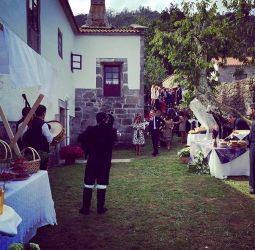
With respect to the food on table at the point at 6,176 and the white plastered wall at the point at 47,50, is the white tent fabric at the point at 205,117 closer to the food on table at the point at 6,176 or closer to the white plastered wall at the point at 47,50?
the white plastered wall at the point at 47,50

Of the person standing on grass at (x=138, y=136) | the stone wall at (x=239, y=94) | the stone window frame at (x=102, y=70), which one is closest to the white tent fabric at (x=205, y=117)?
the person standing on grass at (x=138, y=136)

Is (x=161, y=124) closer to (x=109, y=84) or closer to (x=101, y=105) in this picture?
(x=101, y=105)

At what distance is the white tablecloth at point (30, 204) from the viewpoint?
12.6 feet

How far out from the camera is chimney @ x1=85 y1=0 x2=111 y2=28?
23.1 meters

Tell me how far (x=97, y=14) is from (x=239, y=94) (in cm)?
1034

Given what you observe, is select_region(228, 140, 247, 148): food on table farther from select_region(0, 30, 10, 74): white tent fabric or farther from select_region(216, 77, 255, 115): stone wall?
select_region(216, 77, 255, 115): stone wall

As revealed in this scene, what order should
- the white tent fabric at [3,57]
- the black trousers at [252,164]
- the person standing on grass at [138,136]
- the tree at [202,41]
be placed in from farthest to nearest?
the tree at [202,41]
the person standing on grass at [138,136]
the black trousers at [252,164]
the white tent fabric at [3,57]

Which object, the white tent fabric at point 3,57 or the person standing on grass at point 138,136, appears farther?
the person standing on grass at point 138,136

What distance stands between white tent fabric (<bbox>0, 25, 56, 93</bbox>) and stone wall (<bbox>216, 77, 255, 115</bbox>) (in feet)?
45.8

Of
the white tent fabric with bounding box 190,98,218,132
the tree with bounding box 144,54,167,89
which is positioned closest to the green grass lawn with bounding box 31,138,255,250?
the white tent fabric with bounding box 190,98,218,132

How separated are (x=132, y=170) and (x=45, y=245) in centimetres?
609

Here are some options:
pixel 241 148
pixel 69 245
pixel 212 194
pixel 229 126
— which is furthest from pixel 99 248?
pixel 229 126

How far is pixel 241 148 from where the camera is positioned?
891cm

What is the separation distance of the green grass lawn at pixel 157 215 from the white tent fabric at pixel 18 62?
2.06 metres
